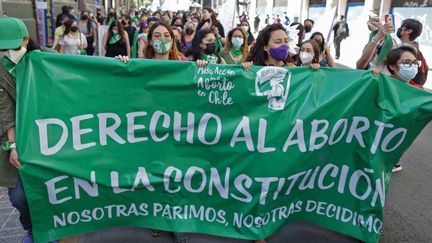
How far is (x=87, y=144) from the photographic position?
2.64 metres

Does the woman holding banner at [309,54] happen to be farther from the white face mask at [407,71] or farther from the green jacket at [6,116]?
the green jacket at [6,116]

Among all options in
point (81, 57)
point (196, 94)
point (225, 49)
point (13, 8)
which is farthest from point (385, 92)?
point (13, 8)

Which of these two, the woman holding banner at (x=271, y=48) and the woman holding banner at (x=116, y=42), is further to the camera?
the woman holding banner at (x=116, y=42)

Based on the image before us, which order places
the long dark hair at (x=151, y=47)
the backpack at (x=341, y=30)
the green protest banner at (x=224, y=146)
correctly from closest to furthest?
1. the green protest banner at (x=224, y=146)
2. the long dark hair at (x=151, y=47)
3. the backpack at (x=341, y=30)

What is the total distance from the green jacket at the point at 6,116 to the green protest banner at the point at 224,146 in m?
0.24

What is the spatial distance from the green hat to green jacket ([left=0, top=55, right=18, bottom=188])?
5.9 inches

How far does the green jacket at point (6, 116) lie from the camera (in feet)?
8.16

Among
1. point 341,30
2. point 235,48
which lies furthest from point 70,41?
point 341,30

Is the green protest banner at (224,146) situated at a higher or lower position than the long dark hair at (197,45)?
lower

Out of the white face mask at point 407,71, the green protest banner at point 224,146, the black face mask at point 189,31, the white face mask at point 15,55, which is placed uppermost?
the black face mask at point 189,31

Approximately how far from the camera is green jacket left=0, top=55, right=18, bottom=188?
2488mm

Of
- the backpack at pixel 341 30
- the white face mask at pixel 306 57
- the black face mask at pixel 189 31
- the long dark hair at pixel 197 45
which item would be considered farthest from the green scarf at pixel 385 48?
A: the backpack at pixel 341 30

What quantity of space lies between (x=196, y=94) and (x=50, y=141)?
98cm

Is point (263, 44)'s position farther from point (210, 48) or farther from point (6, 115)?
point (6, 115)
